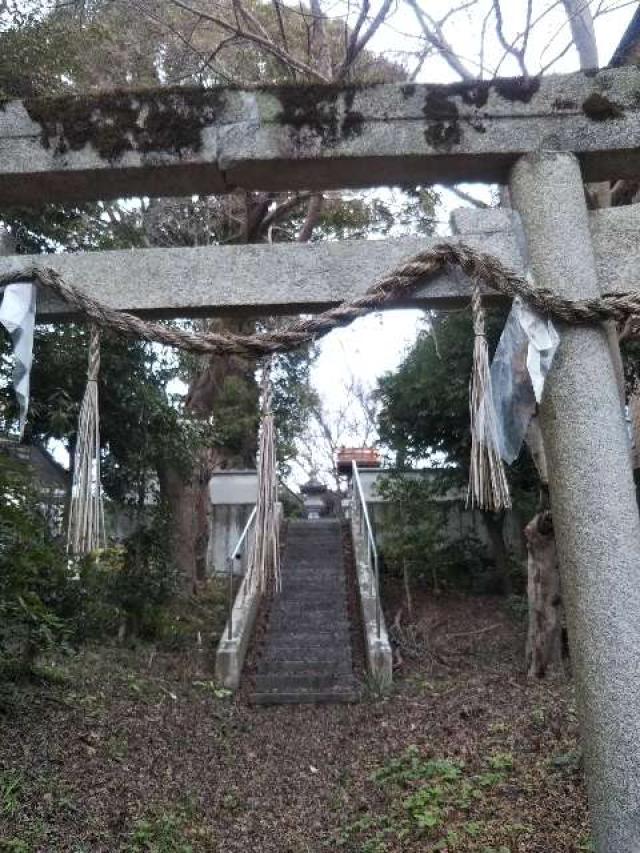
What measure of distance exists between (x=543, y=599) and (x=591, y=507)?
4.40 meters

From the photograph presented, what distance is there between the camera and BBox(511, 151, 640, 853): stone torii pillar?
7.25 feet

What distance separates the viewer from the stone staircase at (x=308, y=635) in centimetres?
711

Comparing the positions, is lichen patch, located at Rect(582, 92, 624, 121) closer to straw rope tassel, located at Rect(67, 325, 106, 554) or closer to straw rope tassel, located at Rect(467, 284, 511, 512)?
straw rope tassel, located at Rect(467, 284, 511, 512)

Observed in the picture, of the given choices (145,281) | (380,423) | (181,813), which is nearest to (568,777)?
(181,813)

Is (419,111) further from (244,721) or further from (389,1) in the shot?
(244,721)

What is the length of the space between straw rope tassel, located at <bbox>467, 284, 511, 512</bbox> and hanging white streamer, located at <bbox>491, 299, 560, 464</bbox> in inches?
2.0

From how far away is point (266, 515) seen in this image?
8.20 ft

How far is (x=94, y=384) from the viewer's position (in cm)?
255

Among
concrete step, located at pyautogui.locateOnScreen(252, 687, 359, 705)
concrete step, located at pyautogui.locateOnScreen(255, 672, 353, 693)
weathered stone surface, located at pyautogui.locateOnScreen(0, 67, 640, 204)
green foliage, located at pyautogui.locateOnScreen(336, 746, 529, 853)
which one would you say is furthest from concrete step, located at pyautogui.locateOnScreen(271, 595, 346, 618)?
weathered stone surface, located at pyautogui.locateOnScreen(0, 67, 640, 204)

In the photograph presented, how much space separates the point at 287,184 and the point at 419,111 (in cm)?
62

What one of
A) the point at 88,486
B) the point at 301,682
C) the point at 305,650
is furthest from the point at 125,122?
the point at 305,650

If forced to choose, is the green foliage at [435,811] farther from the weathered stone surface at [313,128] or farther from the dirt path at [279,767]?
the weathered stone surface at [313,128]

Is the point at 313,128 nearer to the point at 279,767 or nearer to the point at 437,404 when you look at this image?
the point at 279,767

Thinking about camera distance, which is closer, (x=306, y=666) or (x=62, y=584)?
(x=62, y=584)
